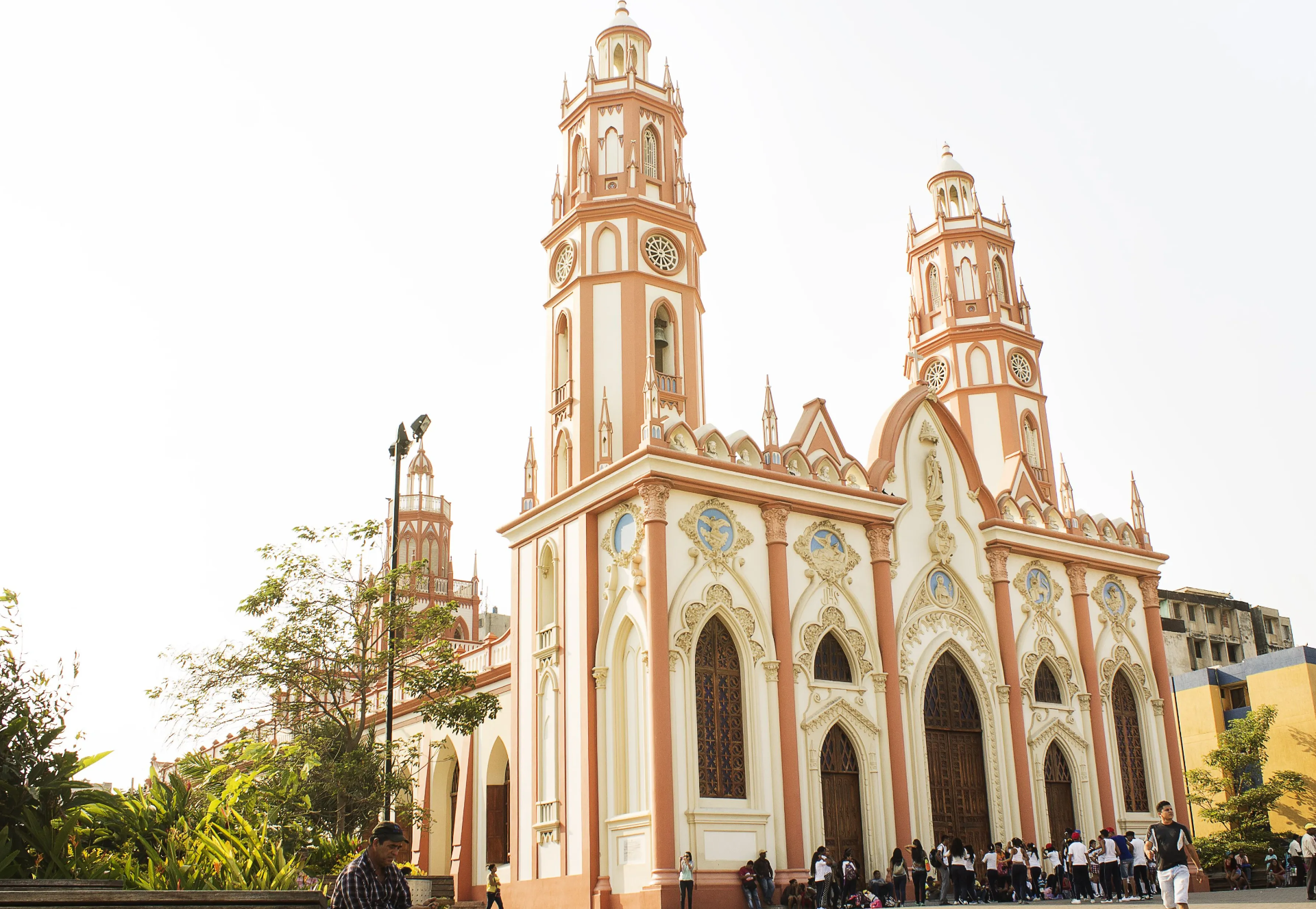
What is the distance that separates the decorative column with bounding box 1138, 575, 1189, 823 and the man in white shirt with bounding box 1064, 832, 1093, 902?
294 inches

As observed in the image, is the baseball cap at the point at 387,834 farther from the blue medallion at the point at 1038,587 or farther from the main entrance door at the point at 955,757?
the blue medallion at the point at 1038,587

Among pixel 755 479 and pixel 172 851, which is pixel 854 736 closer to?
pixel 755 479

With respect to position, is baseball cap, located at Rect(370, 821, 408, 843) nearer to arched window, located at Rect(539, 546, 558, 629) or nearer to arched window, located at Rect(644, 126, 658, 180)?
arched window, located at Rect(539, 546, 558, 629)

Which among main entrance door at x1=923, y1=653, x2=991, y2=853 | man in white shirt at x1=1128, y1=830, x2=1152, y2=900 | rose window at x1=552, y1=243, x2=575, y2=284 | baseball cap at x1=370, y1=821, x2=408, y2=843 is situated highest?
rose window at x1=552, y1=243, x2=575, y2=284

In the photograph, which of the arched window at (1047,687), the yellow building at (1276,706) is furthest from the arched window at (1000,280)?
the yellow building at (1276,706)

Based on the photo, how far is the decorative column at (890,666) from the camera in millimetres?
24859

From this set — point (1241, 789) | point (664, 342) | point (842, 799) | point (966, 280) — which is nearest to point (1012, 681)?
point (842, 799)

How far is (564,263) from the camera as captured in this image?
96.1 ft

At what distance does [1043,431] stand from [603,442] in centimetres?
1570

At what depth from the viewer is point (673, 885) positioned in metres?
21.3

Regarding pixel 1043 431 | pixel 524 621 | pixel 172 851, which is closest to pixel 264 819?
pixel 172 851

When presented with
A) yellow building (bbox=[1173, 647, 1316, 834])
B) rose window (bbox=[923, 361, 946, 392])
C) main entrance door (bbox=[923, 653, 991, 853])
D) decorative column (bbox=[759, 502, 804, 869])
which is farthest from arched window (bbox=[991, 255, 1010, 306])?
yellow building (bbox=[1173, 647, 1316, 834])

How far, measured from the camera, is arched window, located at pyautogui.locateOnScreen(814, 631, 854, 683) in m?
25.5

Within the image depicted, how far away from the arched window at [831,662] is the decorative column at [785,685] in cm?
105
